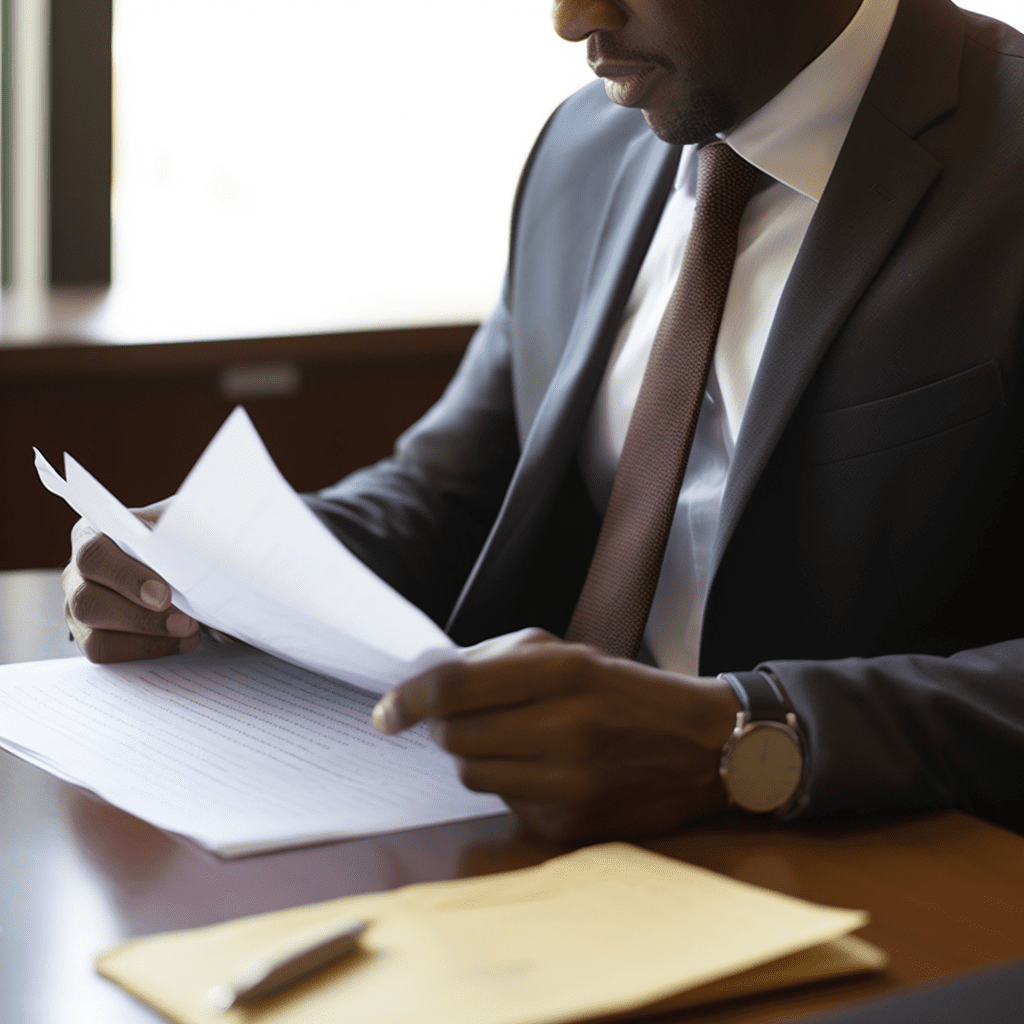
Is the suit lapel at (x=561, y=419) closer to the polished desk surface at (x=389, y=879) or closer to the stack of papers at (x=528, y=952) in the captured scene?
the polished desk surface at (x=389, y=879)

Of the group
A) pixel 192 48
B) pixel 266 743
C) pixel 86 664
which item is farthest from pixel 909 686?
pixel 192 48

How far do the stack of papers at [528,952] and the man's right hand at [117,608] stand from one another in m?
0.50

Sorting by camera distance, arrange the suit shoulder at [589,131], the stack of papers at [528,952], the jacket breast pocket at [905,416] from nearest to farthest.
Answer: the stack of papers at [528,952] < the jacket breast pocket at [905,416] < the suit shoulder at [589,131]

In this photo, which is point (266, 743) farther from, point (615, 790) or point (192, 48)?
point (192, 48)

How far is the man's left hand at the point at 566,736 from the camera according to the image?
33.5 inches

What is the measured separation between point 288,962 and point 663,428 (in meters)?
0.74

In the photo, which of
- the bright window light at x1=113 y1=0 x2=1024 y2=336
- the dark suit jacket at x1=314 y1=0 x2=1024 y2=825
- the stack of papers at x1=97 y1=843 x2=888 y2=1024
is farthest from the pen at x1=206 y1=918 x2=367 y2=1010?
the bright window light at x1=113 y1=0 x2=1024 y2=336

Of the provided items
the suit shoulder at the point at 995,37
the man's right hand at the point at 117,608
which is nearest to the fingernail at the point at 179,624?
the man's right hand at the point at 117,608

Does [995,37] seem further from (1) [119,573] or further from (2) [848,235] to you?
(1) [119,573]

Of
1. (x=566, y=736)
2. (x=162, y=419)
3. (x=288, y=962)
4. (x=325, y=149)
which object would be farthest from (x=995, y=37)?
(x=325, y=149)

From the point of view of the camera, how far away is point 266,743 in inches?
40.4

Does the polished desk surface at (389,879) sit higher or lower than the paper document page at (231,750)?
lower

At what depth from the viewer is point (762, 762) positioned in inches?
35.2

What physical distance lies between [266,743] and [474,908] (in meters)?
0.33
